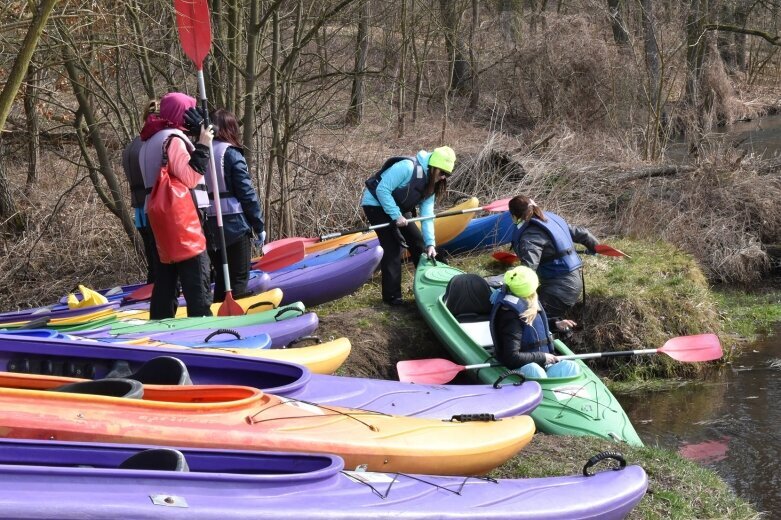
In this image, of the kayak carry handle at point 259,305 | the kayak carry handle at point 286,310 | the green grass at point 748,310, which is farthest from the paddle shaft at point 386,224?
the green grass at point 748,310

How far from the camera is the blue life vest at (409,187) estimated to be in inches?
283

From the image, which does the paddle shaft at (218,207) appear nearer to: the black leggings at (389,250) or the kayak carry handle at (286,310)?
the kayak carry handle at (286,310)

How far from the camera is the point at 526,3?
20047 millimetres

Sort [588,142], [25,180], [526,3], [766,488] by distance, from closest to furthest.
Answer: [766,488], [25,180], [588,142], [526,3]

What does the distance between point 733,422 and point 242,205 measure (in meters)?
3.67

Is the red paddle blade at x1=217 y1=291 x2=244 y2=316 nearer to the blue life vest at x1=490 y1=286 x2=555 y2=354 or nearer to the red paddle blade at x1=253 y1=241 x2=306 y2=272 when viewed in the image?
the red paddle blade at x1=253 y1=241 x2=306 y2=272

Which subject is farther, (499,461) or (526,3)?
(526,3)

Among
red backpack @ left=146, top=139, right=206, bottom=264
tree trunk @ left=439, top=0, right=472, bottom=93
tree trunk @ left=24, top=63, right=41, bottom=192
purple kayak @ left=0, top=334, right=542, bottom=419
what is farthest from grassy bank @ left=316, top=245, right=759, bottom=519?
tree trunk @ left=439, top=0, right=472, bottom=93

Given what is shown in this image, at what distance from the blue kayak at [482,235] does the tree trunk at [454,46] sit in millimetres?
4836

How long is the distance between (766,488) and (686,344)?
1.63m

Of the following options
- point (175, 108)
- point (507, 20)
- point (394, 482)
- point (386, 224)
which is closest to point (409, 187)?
point (386, 224)

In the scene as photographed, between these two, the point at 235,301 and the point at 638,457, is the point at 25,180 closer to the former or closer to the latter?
the point at 235,301

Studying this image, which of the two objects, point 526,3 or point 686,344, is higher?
point 526,3

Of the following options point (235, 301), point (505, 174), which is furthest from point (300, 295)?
point (505, 174)
